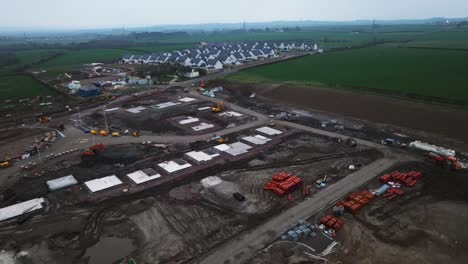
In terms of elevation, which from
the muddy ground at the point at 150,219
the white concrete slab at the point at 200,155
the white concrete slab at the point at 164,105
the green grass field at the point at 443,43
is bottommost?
the muddy ground at the point at 150,219

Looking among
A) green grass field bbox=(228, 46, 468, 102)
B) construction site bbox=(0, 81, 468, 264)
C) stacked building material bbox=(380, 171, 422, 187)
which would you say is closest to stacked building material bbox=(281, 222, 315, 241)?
construction site bbox=(0, 81, 468, 264)

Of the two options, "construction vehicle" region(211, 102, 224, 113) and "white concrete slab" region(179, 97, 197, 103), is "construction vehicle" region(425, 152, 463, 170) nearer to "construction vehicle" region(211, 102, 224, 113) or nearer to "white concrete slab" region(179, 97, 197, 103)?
"construction vehicle" region(211, 102, 224, 113)

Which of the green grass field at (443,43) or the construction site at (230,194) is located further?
the green grass field at (443,43)

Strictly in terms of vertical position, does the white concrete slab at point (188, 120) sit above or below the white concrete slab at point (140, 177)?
above

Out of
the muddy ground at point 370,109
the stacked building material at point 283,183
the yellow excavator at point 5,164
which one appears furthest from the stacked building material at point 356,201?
the yellow excavator at point 5,164

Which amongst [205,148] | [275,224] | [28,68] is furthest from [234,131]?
[28,68]

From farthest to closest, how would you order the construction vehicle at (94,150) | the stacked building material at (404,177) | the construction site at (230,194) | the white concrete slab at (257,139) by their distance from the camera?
the white concrete slab at (257,139) < the construction vehicle at (94,150) < the stacked building material at (404,177) < the construction site at (230,194)

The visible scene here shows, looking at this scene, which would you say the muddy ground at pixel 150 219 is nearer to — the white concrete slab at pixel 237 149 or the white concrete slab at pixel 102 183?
the white concrete slab at pixel 102 183
